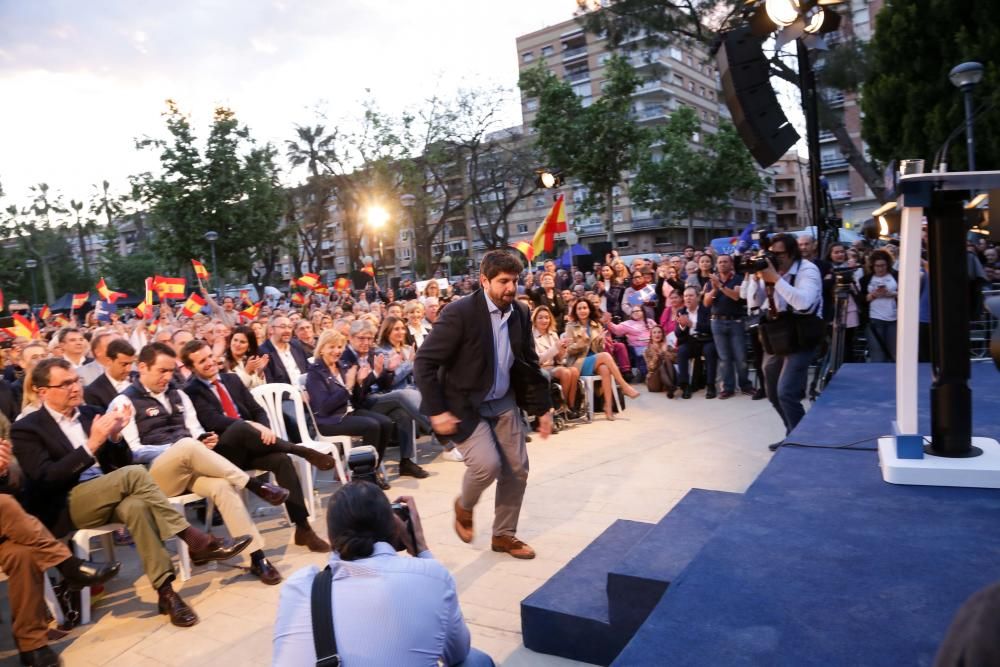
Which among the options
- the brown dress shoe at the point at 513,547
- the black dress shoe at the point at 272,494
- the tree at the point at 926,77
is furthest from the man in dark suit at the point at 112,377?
the tree at the point at 926,77

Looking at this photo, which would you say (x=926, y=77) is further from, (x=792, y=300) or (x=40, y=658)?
(x=40, y=658)

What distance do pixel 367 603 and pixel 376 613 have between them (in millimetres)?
36

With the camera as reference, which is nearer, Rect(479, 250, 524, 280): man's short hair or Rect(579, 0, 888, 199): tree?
Rect(479, 250, 524, 280): man's short hair

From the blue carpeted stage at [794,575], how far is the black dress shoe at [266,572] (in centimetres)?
189

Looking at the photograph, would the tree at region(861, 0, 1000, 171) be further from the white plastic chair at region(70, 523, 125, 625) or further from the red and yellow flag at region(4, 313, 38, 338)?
the red and yellow flag at region(4, 313, 38, 338)

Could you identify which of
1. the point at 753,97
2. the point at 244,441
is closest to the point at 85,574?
the point at 244,441

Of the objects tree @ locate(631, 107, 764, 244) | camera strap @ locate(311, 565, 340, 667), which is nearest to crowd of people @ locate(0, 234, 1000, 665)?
camera strap @ locate(311, 565, 340, 667)

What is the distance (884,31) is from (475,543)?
17.8 metres

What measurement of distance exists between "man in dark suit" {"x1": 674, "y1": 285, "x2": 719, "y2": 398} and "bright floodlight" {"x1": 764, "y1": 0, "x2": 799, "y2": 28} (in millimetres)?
3819

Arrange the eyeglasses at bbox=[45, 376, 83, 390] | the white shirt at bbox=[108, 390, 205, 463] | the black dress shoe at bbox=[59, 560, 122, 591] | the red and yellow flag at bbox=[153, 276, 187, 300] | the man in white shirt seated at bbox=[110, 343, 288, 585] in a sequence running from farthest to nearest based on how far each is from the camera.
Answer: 1. the red and yellow flag at bbox=[153, 276, 187, 300]
2. the white shirt at bbox=[108, 390, 205, 463]
3. the man in white shirt seated at bbox=[110, 343, 288, 585]
4. the eyeglasses at bbox=[45, 376, 83, 390]
5. the black dress shoe at bbox=[59, 560, 122, 591]

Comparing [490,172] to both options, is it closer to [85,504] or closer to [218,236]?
[218,236]

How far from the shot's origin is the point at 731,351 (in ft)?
29.6

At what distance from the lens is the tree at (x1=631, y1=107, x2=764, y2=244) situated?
139 feet

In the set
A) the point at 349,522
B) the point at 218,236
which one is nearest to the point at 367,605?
the point at 349,522
